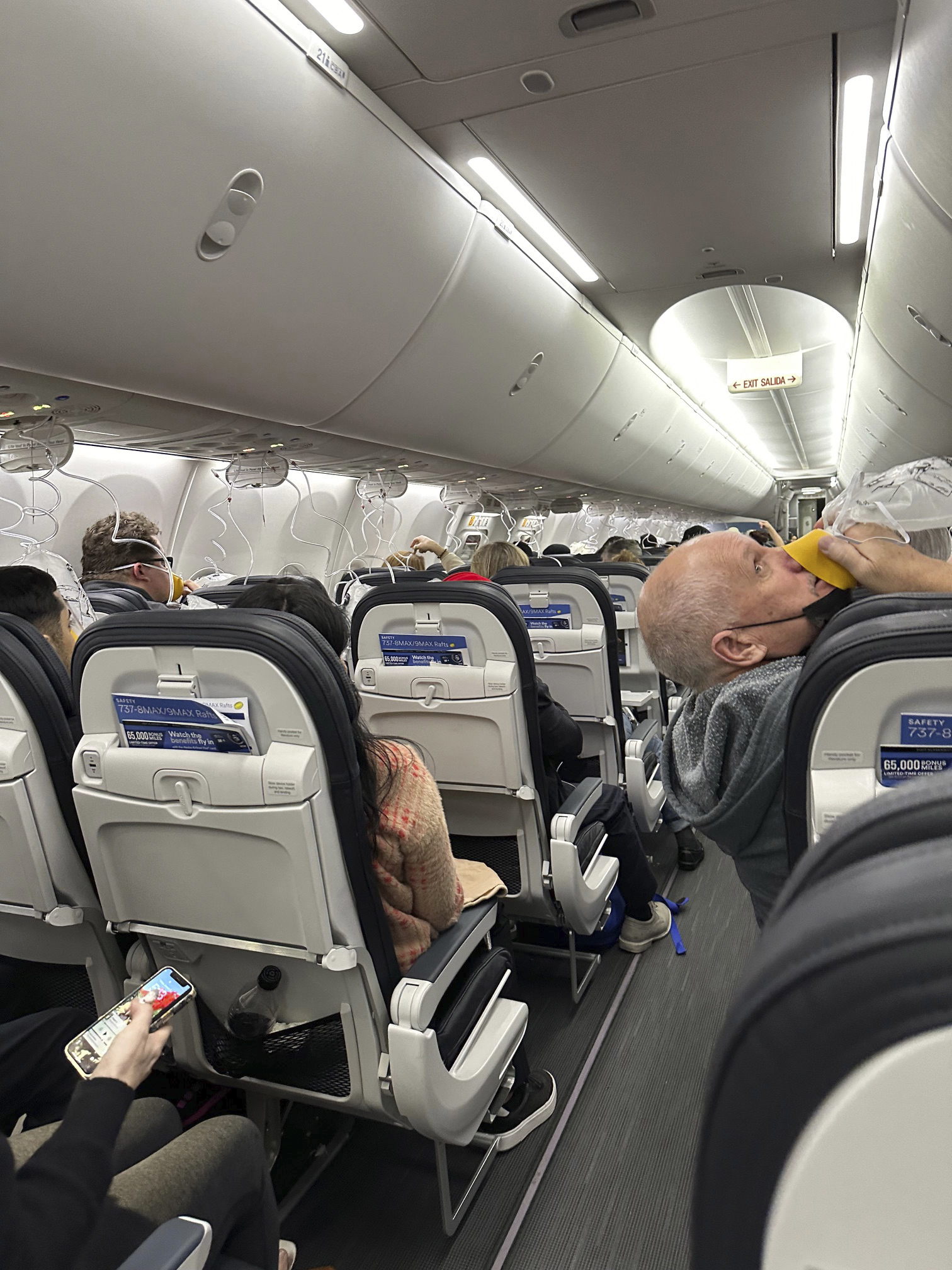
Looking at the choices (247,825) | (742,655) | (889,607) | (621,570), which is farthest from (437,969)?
(621,570)

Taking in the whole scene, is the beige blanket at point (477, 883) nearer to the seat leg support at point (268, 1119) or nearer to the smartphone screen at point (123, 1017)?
the seat leg support at point (268, 1119)

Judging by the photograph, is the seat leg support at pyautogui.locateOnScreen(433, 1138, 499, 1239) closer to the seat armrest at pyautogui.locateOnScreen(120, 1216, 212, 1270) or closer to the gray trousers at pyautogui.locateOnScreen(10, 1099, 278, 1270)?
the gray trousers at pyautogui.locateOnScreen(10, 1099, 278, 1270)

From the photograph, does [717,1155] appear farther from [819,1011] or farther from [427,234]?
[427,234]

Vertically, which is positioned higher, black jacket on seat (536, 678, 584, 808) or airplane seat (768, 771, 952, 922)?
airplane seat (768, 771, 952, 922)

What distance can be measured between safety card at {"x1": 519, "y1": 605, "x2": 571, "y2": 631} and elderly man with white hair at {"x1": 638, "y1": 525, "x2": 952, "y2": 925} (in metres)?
1.87

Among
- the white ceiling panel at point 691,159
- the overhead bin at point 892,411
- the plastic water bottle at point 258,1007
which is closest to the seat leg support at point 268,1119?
the plastic water bottle at point 258,1007

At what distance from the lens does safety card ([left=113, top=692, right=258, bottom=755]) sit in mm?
1868

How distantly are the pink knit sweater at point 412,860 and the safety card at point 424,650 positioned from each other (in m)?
0.75

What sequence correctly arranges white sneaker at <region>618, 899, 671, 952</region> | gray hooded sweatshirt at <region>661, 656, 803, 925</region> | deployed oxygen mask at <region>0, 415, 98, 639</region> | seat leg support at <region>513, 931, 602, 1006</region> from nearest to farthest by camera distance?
1. gray hooded sweatshirt at <region>661, 656, 803, 925</region>
2. seat leg support at <region>513, 931, 602, 1006</region>
3. white sneaker at <region>618, 899, 671, 952</region>
4. deployed oxygen mask at <region>0, 415, 98, 639</region>

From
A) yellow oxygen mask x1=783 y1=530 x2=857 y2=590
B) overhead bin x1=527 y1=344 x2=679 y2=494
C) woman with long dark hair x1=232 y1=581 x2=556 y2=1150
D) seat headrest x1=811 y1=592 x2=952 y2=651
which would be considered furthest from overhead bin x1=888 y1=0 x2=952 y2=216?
overhead bin x1=527 y1=344 x2=679 y2=494

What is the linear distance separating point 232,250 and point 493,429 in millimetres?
3575

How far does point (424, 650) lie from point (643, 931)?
1763 mm

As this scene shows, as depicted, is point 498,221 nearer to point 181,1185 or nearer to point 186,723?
point 186,723

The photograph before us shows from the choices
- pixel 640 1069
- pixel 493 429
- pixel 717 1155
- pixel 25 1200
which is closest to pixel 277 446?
pixel 493 429
